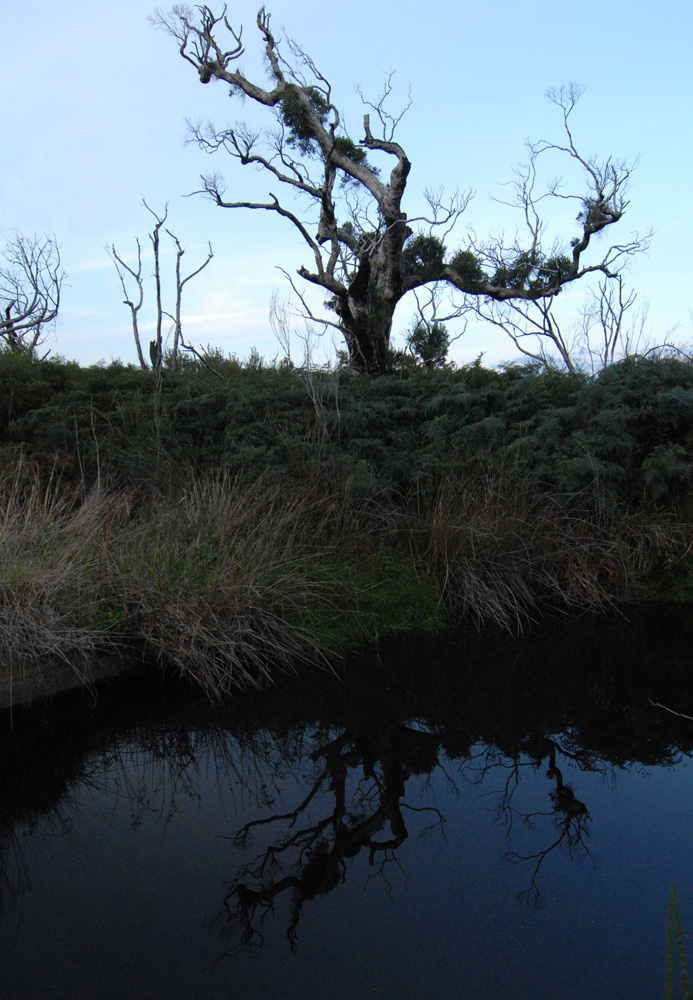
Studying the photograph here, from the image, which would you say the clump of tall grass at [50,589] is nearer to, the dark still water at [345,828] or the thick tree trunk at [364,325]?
the dark still water at [345,828]

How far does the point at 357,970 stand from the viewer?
2.88 m

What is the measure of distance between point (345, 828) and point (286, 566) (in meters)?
2.97

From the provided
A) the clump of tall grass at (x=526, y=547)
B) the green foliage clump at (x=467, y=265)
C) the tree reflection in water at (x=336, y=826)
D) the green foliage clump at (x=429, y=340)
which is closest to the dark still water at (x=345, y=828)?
the tree reflection in water at (x=336, y=826)

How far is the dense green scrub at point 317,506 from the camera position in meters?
5.85

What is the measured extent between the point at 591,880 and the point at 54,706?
3.70 meters

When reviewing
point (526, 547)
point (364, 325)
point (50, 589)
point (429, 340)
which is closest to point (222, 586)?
point (50, 589)

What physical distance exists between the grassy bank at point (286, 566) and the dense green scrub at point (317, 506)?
0.02 meters

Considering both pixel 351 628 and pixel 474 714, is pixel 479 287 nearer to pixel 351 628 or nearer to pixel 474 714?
pixel 351 628

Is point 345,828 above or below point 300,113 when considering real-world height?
below

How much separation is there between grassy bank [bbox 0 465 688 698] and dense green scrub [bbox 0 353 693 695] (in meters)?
0.02

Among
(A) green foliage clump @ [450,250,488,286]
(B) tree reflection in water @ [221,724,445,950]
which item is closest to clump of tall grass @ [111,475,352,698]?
(B) tree reflection in water @ [221,724,445,950]

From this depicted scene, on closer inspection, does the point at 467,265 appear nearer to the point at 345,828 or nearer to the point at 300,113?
the point at 300,113

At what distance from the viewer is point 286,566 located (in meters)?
6.62

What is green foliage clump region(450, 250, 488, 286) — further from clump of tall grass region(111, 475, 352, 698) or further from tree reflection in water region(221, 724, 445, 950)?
tree reflection in water region(221, 724, 445, 950)
